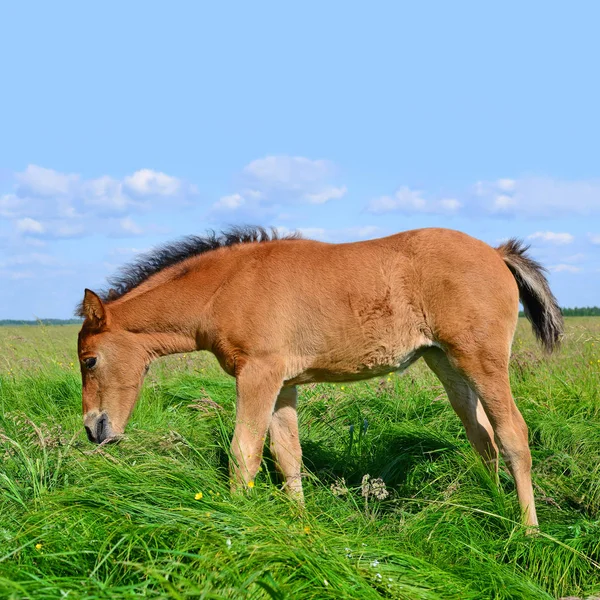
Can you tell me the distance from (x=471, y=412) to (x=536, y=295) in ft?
4.32

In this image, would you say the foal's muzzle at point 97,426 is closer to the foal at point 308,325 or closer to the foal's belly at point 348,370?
the foal at point 308,325

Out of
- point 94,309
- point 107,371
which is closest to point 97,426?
point 107,371

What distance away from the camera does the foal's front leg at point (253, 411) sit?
17.4ft

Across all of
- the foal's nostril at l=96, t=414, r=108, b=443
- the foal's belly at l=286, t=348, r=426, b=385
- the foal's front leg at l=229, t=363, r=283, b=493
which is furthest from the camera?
the foal's nostril at l=96, t=414, r=108, b=443

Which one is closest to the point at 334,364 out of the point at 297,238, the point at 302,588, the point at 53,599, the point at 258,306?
the point at 258,306

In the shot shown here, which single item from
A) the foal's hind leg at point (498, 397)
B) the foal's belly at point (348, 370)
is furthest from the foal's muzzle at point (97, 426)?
the foal's hind leg at point (498, 397)

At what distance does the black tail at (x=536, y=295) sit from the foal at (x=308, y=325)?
0.16ft

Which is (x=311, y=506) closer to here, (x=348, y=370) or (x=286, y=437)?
(x=286, y=437)

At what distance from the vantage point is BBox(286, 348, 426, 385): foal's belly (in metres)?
5.77

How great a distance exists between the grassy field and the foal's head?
258mm

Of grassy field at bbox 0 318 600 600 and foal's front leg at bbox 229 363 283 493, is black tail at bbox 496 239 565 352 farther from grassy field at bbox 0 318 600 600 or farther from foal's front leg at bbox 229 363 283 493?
foal's front leg at bbox 229 363 283 493

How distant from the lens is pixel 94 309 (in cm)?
595

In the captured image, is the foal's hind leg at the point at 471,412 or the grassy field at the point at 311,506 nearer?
the grassy field at the point at 311,506

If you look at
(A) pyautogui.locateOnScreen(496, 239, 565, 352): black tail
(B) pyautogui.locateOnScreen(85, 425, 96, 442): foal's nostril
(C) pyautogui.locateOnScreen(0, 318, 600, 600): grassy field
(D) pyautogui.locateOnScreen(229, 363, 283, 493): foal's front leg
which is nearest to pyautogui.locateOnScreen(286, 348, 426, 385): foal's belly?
(D) pyautogui.locateOnScreen(229, 363, 283, 493): foal's front leg
